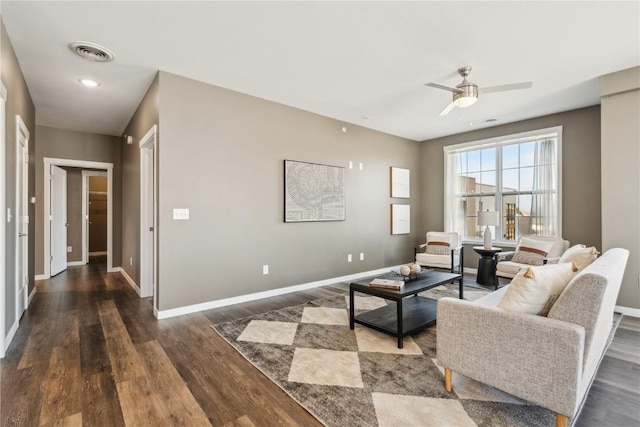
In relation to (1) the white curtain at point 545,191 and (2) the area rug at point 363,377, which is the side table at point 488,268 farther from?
(2) the area rug at point 363,377

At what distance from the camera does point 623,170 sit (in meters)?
3.36

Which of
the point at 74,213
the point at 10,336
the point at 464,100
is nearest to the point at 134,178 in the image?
the point at 10,336

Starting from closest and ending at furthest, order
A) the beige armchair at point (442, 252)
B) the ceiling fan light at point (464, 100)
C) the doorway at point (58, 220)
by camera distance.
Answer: the ceiling fan light at point (464, 100) < the beige armchair at point (442, 252) < the doorway at point (58, 220)

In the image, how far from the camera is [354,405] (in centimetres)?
181

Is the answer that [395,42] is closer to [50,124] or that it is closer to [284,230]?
[284,230]

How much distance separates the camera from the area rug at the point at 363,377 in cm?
171

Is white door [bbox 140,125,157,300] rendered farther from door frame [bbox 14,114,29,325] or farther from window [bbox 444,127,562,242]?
window [bbox 444,127,562,242]

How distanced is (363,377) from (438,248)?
3.60 m

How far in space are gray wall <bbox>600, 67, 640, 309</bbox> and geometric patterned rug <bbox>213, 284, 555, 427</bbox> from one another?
7.99 ft

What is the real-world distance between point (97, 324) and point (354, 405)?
2.84m

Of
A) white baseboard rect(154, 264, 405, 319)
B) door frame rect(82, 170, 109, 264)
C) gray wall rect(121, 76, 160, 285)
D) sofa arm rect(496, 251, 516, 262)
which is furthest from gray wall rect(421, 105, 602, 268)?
door frame rect(82, 170, 109, 264)

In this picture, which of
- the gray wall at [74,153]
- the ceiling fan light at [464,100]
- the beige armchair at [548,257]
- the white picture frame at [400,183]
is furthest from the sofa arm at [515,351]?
the gray wall at [74,153]

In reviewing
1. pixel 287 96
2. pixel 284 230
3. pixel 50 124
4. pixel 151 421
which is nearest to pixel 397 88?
pixel 287 96

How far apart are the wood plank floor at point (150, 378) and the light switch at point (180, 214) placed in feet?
3.61
